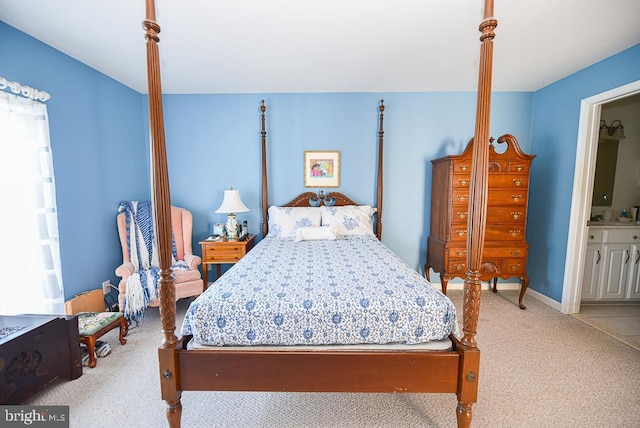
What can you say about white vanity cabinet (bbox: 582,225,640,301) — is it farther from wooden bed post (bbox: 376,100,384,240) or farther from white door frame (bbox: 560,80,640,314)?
wooden bed post (bbox: 376,100,384,240)

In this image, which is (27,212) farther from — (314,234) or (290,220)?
(314,234)

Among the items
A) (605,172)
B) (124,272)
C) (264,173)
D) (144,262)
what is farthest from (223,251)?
(605,172)

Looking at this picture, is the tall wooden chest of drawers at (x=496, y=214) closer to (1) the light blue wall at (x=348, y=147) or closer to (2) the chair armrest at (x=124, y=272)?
(1) the light blue wall at (x=348, y=147)

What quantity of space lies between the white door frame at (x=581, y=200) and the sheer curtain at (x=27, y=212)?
489 centimetres

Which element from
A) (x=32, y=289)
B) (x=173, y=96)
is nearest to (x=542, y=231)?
(x=173, y=96)

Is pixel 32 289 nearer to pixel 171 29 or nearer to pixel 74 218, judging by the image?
pixel 74 218

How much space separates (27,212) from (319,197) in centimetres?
266

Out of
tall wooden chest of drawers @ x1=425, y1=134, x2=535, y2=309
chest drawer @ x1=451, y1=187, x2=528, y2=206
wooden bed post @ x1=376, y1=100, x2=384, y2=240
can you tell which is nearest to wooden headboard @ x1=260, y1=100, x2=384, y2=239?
wooden bed post @ x1=376, y1=100, x2=384, y2=240

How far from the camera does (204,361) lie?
136 cm

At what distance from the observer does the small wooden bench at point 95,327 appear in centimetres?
197

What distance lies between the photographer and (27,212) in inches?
80.5

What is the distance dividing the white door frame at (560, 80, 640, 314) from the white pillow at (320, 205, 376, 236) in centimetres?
211

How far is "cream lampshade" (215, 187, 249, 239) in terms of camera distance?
121 inches

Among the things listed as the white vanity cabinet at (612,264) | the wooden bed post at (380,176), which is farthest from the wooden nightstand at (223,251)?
the white vanity cabinet at (612,264)
